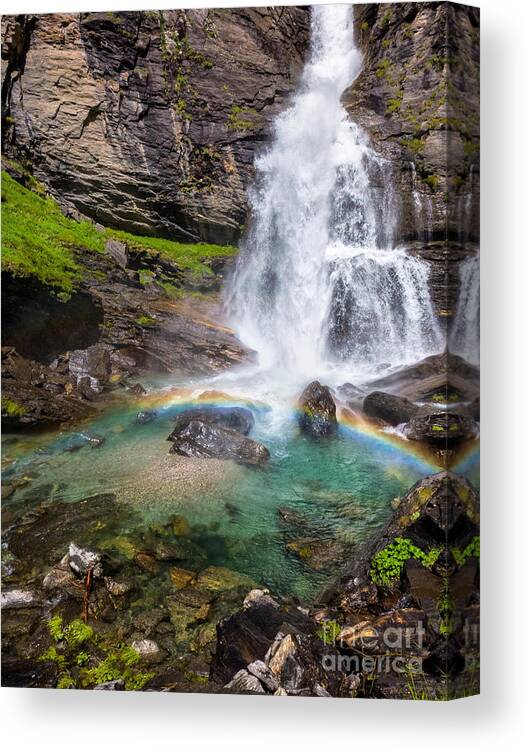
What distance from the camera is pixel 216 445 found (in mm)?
5234

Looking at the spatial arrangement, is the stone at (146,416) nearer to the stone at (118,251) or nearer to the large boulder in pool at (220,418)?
the large boulder in pool at (220,418)

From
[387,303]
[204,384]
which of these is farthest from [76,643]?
[387,303]

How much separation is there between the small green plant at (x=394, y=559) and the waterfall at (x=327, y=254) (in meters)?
1.24

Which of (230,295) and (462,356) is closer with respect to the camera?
(462,356)

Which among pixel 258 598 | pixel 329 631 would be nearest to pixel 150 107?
pixel 258 598

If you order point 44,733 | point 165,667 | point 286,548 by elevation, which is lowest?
point 44,733

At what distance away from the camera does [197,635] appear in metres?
4.89

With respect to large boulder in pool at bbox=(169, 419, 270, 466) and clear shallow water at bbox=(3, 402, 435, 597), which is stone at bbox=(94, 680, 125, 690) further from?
large boulder in pool at bbox=(169, 419, 270, 466)

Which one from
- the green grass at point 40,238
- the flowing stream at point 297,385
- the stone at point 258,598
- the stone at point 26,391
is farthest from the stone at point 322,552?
the green grass at point 40,238

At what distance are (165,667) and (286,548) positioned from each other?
1.18m

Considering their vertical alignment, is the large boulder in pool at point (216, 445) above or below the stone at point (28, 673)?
above

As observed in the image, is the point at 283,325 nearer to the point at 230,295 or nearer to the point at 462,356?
the point at 230,295

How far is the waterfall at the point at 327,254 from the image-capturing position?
198 inches

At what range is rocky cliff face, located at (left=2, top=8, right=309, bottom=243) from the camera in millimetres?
5207
